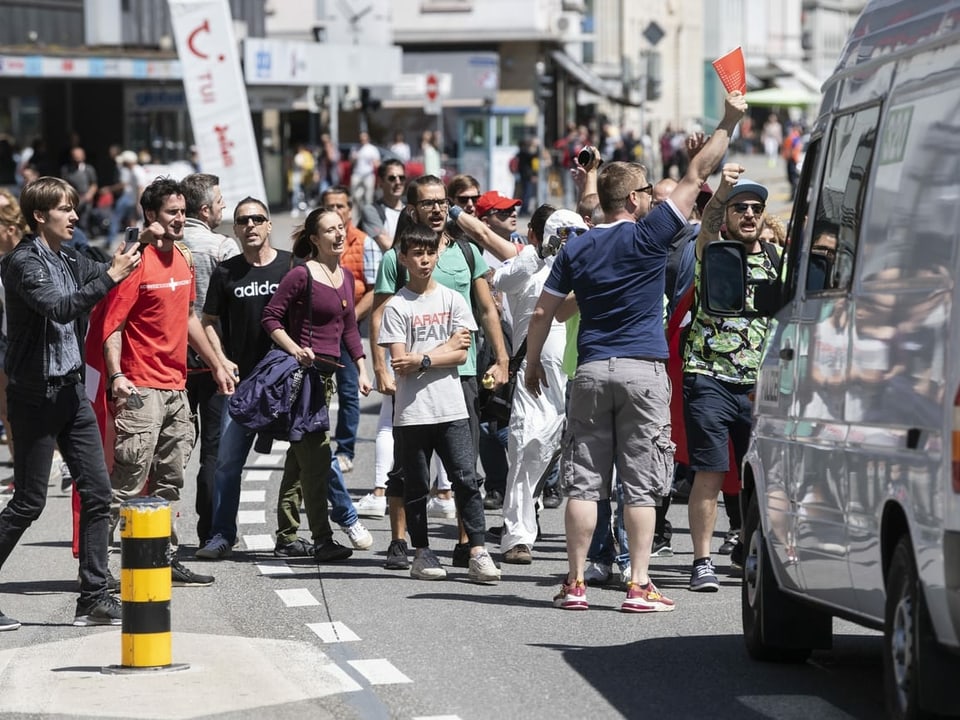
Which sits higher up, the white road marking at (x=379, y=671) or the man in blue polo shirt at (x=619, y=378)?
the man in blue polo shirt at (x=619, y=378)

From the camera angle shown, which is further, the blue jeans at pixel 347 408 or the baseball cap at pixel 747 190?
the blue jeans at pixel 347 408

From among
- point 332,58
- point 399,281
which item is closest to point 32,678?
point 399,281

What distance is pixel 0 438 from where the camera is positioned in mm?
16672

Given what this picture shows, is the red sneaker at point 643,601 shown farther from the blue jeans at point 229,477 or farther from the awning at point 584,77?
the awning at point 584,77

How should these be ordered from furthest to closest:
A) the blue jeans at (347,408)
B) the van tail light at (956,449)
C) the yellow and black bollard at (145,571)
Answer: the blue jeans at (347,408) → the yellow and black bollard at (145,571) → the van tail light at (956,449)

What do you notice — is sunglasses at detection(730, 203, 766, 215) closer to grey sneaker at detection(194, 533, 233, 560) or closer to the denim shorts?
the denim shorts

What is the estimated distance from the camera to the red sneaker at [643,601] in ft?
30.2

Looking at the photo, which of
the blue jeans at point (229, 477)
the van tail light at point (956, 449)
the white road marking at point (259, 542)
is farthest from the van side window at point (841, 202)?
the white road marking at point (259, 542)

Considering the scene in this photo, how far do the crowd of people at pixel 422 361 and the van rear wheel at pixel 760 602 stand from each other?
1.03 m

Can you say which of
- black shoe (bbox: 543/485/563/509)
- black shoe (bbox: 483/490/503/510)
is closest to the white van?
black shoe (bbox: 483/490/503/510)

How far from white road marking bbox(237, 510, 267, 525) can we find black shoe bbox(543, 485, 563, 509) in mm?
1781

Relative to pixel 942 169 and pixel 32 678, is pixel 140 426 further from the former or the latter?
pixel 942 169

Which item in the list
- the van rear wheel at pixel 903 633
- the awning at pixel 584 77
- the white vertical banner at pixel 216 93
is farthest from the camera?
the awning at pixel 584 77

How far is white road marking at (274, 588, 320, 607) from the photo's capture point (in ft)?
31.4
